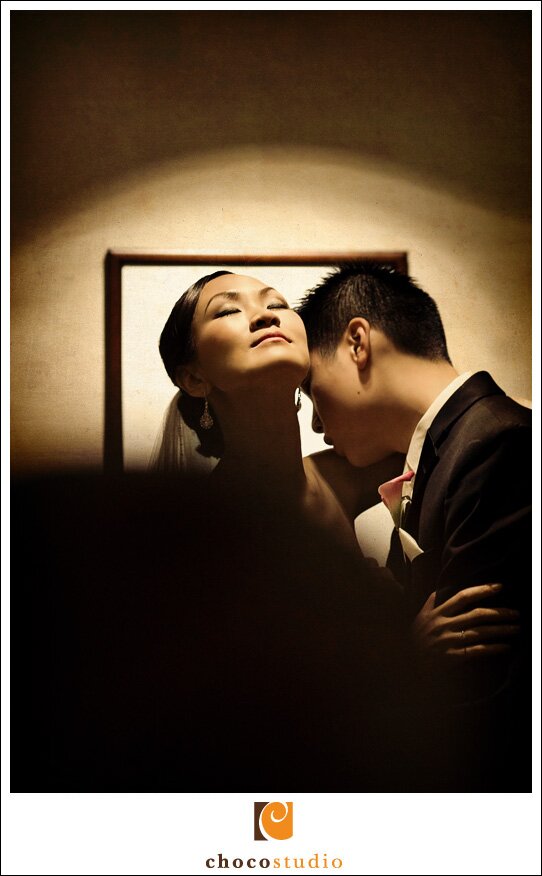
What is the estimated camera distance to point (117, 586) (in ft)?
5.83

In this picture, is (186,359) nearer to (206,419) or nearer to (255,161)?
(206,419)

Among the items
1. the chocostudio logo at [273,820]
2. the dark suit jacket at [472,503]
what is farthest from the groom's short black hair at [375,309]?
the chocostudio logo at [273,820]

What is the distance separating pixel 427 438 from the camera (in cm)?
179

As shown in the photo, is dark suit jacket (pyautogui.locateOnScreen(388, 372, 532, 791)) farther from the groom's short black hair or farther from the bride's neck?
the bride's neck

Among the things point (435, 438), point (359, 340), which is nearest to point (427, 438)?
point (435, 438)

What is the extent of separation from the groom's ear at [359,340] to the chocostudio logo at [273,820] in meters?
0.92

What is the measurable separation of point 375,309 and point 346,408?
224 mm

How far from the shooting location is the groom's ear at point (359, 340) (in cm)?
181

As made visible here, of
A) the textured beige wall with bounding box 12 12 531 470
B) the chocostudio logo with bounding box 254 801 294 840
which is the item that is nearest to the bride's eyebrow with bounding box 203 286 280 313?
the textured beige wall with bounding box 12 12 531 470

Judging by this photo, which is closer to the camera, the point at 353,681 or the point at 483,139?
the point at 353,681

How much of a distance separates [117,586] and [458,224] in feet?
3.54

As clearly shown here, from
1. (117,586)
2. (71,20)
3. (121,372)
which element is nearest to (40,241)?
(121,372)

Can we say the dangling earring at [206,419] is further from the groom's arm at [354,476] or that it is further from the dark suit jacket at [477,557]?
the dark suit jacket at [477,557]

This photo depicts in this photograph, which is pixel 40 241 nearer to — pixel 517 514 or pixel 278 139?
pixel 278 139
